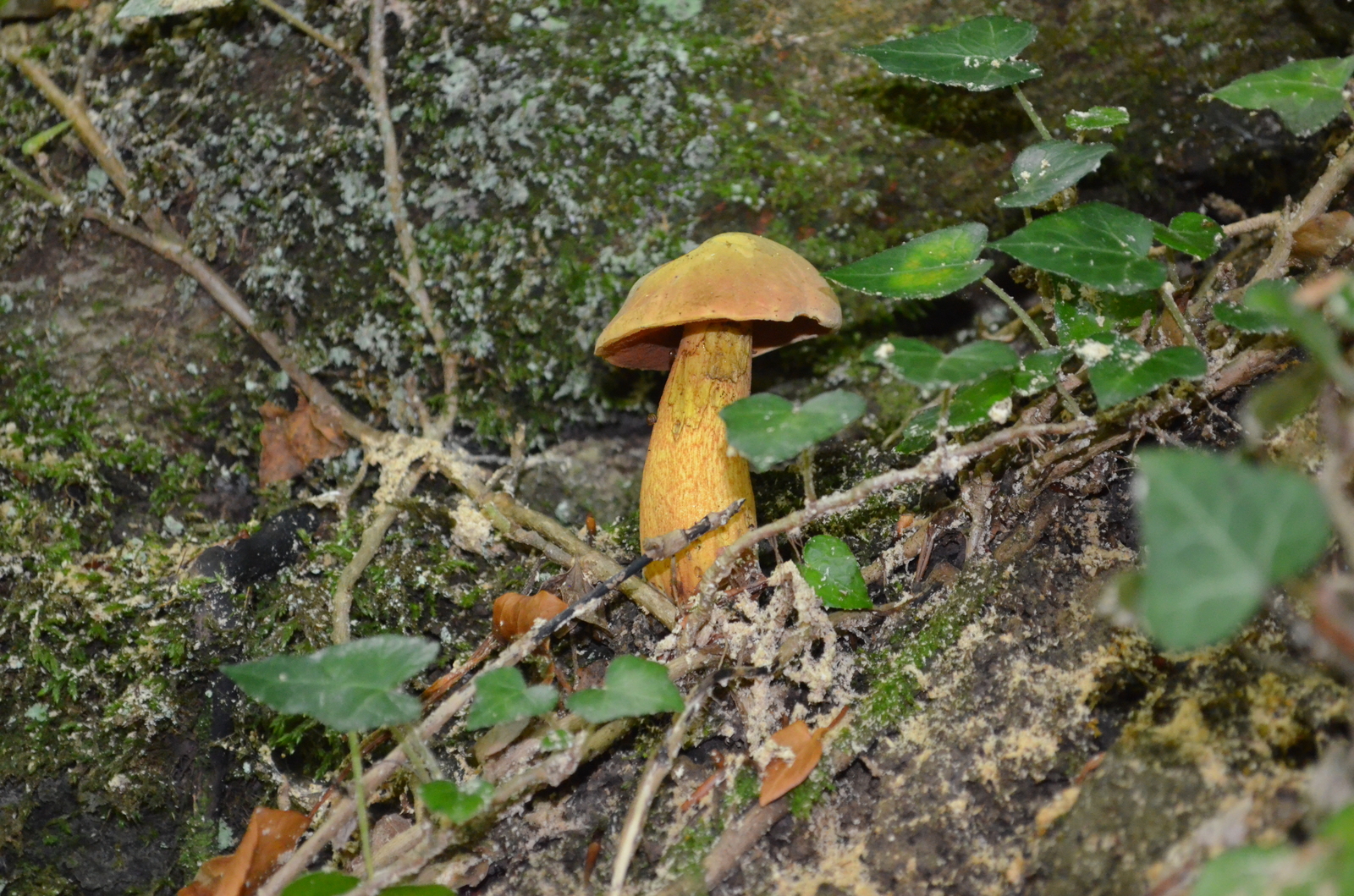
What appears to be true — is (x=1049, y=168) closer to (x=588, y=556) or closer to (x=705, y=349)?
(x=705, y=349)

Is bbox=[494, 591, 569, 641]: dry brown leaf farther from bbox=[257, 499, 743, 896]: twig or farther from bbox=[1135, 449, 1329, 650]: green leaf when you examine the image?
bbox=[1135, 449, 1329, 650]: green leaf

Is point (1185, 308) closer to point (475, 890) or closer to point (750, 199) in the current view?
point (750, 199)

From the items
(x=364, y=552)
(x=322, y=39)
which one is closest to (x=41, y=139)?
(x=322, y=39)

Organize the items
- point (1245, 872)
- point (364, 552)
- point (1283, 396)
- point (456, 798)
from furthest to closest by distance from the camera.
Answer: point (364, 552), point (456, 798), point (1283, 396), point (1245, 872)

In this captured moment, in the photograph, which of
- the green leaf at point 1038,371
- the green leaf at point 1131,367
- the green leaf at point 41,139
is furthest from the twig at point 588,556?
the green leaf at point 41,139

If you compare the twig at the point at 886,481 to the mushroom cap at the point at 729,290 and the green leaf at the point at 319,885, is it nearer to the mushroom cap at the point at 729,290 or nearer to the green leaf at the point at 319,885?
the mushroom cap at the point at 729,290

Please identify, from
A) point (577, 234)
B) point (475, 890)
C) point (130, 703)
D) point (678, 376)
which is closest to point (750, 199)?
point (577, 234)
